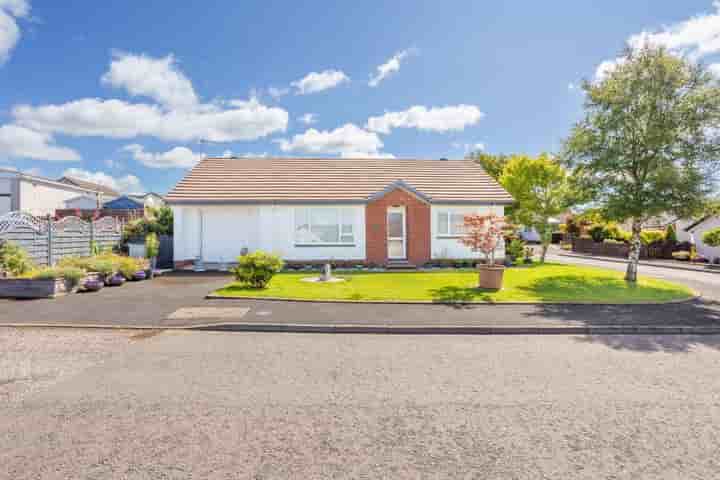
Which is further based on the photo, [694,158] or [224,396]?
[694,158]

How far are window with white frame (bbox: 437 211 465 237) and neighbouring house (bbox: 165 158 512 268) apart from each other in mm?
48

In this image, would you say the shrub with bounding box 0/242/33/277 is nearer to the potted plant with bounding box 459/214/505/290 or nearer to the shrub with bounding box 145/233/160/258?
the shrub with bounding box 145/233/160/258

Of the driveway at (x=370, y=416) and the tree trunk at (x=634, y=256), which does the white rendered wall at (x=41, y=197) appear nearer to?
the driveway at (x=370, y=416)

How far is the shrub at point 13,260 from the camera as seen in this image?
421 inches

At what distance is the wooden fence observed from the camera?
11672 millimetres

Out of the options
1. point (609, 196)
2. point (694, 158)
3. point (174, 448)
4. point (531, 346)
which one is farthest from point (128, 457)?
point (694, 158)

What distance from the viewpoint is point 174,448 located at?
131 inches

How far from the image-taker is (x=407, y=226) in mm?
17547

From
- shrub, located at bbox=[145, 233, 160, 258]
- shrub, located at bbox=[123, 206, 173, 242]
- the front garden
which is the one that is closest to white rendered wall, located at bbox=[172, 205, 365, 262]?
shrub, located at bbox=[145, 233, 160, 258]

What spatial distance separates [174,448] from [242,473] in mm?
803

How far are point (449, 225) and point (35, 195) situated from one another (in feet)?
123

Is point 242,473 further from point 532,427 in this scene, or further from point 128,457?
point 532,427

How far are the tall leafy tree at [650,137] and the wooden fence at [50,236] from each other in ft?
62.9

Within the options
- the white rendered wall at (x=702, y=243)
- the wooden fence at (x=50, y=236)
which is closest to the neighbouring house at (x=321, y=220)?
the wooden fence at (x=50, y=236)
